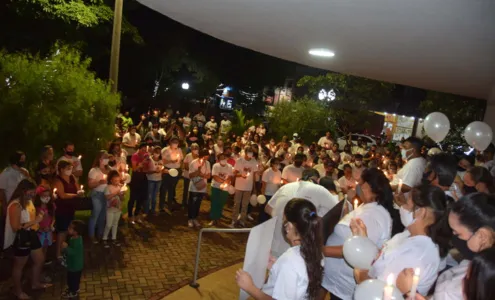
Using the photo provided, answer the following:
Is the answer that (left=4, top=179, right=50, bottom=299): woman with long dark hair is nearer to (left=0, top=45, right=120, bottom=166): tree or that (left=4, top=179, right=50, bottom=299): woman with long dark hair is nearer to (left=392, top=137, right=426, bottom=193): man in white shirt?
(left=0, top=45, right=120, bottom=166): tree

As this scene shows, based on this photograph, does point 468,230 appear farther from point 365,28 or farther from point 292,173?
point 292,173

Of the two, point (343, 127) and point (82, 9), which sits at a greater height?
point (82, 9)

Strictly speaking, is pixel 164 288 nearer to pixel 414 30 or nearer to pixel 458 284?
pixel 458 284

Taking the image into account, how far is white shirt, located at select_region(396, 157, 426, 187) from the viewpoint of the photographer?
20.7 feet

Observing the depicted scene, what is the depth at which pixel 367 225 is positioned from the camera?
3895 mm

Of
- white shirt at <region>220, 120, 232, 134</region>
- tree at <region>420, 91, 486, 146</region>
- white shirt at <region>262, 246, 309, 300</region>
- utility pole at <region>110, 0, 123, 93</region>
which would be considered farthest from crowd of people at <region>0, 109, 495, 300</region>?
tree at <region>420, 91, 486, 146</region>

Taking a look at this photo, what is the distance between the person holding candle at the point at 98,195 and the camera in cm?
750

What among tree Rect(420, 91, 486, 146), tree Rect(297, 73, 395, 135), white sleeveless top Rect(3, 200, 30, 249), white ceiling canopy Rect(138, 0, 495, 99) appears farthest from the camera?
tree Rect(297, 73, 395, 135)

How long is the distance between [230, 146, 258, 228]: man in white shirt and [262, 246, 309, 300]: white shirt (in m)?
6.58

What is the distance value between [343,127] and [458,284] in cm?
2198

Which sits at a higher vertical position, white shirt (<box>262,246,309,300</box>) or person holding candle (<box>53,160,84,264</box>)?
white shirt (<box>262,246,309,300</box>)

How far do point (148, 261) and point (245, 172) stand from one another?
328 cm

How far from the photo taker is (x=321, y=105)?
23812 millimetres

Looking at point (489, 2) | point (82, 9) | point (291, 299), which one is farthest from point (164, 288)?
point (82, 9)
